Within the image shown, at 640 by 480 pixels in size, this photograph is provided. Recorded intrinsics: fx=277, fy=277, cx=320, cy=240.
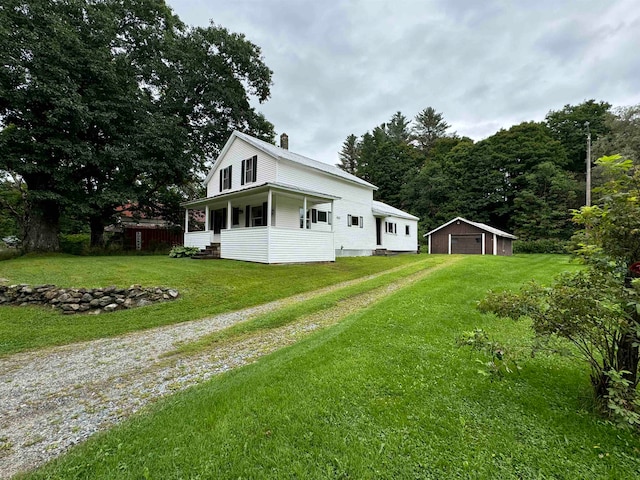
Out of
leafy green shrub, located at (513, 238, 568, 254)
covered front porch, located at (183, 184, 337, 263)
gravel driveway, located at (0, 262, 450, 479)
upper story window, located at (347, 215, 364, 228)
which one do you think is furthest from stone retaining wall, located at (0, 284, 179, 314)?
leafy green shrub, located at (513, 238, 568, 254)

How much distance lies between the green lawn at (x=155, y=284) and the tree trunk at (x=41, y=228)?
6.79 metres

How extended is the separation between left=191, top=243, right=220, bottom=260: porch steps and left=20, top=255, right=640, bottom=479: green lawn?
12.3 meters

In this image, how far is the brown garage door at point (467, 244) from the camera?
2467cm

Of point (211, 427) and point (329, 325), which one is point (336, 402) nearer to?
point (211, 427)

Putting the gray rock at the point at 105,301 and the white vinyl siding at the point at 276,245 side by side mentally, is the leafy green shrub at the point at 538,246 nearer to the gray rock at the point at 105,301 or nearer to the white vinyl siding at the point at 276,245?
the white vinyl siding at the point at 276,245

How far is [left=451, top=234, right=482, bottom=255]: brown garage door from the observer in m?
24.7

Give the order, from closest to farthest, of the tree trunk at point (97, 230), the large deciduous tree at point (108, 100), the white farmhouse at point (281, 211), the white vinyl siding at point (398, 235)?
1. the white farmhouse at point (281, 211)
2. the large deciduous tree at point (108, 100)
3. the tree trunk at point (97, 230)
4. the white vinyl siding at point (398, 235)

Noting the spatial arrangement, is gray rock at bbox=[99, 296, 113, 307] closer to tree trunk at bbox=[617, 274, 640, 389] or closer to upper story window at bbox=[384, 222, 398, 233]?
tree trunk at bbox=[617, 274, 640, 389]

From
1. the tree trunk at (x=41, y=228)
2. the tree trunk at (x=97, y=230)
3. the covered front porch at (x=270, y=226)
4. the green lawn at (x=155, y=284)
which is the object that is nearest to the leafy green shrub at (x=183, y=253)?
the covered front porch at (x=270, y=226)

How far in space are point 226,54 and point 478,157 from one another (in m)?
31.4

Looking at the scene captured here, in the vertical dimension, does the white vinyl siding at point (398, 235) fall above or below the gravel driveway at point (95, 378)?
above

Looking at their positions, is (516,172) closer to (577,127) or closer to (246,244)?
(577,127)

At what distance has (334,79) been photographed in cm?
2203

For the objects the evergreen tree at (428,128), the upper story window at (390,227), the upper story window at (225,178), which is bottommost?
the upper story window at (390,227)
